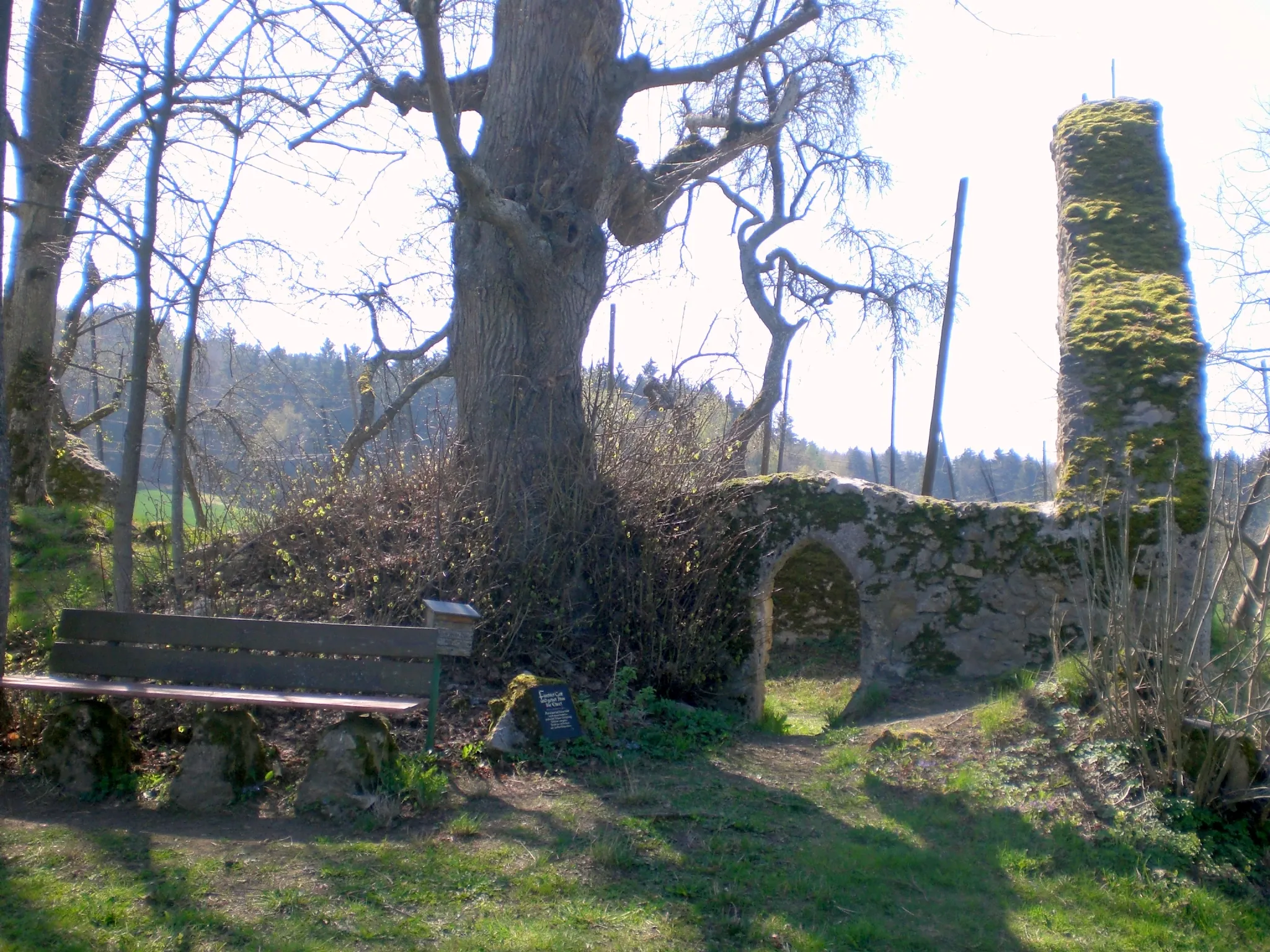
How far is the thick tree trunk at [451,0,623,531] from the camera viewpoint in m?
8.33

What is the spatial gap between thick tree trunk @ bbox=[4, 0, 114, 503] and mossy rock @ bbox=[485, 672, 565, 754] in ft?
20.3

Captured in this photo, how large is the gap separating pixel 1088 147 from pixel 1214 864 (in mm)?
7464

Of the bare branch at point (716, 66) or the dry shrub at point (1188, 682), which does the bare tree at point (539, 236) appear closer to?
the bare branch at point (716, 66)

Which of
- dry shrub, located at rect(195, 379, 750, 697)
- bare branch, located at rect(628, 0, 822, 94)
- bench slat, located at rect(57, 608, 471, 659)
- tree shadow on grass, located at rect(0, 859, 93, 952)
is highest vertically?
bare branch, located at rect(628, 0, 822, 94)

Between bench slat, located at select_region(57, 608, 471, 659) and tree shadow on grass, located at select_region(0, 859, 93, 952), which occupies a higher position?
bench slat, located at select_region(57, 608, 471, 659)

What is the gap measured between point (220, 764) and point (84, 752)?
786 millimetres

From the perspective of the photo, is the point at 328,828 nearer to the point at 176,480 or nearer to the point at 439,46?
the point at 176,480

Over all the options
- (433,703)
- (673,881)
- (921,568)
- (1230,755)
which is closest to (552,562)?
(433,703)

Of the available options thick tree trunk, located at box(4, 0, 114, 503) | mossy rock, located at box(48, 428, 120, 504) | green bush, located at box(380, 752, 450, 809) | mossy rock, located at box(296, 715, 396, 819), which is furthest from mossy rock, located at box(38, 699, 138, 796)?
mossy rock, located at box(48, 428, 120, 504)

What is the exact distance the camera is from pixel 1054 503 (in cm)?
832

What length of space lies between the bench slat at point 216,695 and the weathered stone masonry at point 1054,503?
4.00 m

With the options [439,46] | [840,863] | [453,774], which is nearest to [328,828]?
[453,774]

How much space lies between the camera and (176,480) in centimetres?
688

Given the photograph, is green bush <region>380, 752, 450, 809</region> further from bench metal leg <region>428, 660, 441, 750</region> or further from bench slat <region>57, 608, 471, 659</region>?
bench slat <region>57, 608, 471, 659</region>
